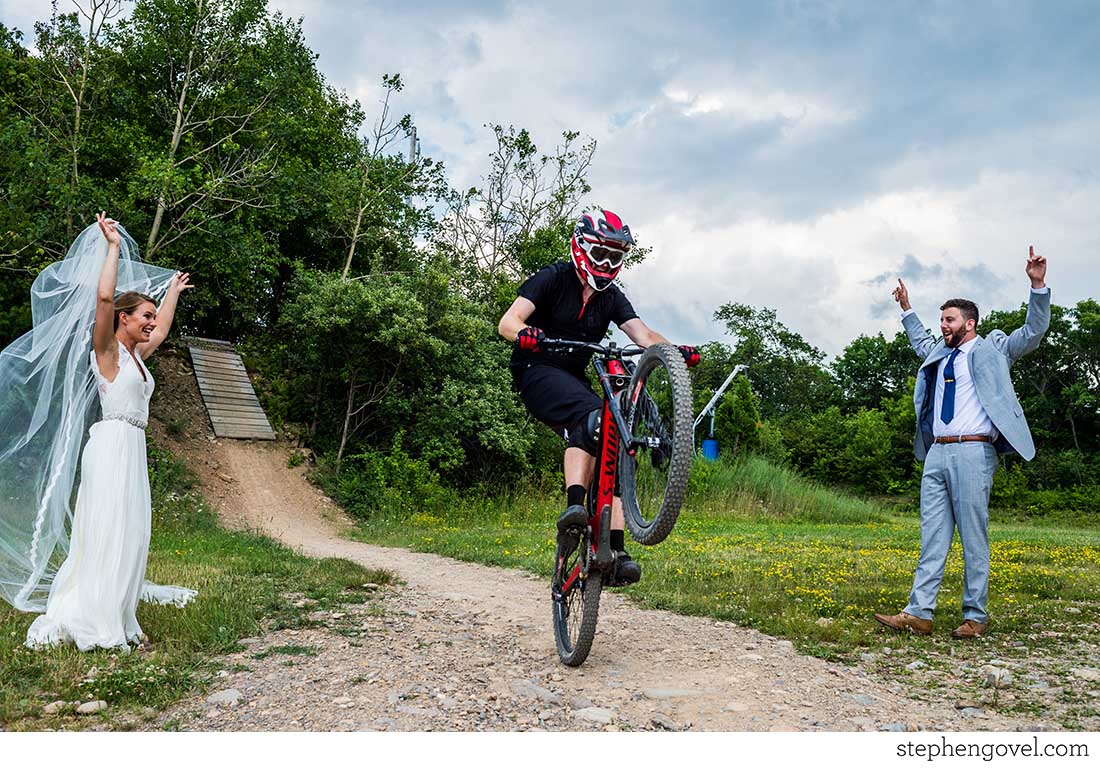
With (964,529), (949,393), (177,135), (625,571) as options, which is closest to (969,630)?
(964,529)

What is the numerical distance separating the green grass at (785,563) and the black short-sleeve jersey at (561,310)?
8.29ft

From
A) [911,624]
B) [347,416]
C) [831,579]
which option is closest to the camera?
[911,624]

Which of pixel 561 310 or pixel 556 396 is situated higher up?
pixel 561 310

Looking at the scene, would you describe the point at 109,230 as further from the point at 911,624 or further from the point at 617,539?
the point at 911,624

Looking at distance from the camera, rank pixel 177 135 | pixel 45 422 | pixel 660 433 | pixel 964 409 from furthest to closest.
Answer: pixel 177 135 → pixel 964 409 → pixel 45 422 → pixel 660 433

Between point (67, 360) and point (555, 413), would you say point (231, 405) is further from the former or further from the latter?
point (555, 413)

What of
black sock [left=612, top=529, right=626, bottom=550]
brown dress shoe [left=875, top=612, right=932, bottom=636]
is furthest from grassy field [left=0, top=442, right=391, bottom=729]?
brown dress shoe [left=875, top=612, right=932, bottom=636]

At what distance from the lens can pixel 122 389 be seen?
17.9 feet

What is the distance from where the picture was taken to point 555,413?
5.07 metres

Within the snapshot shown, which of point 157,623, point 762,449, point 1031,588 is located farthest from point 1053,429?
point 157,623

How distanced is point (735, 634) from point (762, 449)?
23440mm

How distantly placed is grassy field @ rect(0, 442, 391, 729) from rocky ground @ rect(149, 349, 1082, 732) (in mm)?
210

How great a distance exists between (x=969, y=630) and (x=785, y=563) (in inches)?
156

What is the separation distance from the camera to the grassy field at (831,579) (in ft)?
18.1
